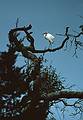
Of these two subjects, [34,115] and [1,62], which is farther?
[1,62]

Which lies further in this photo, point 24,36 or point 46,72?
point 46,72

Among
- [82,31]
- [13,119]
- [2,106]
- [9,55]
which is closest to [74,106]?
[82,31]

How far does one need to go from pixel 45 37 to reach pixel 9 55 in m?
5.61

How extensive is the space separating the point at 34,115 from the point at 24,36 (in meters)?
3.33

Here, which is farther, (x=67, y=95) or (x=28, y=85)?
(x=28, y=85)

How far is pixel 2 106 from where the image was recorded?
21141mm

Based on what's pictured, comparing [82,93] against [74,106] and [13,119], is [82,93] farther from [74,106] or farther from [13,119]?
[13,119]

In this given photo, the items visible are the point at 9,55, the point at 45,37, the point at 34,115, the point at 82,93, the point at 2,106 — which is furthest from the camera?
the point at 9,55

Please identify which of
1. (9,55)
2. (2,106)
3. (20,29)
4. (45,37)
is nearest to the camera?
(20,29)

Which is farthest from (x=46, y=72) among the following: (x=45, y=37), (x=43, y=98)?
(x=43, y=98)

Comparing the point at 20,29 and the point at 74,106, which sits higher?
the point at 20,29

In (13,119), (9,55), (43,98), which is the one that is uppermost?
(9,55)

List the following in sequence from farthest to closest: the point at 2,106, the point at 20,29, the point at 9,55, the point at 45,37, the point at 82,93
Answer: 1. the point at 9,55
2. the point at 2,106
3. the point at 45,37
4. the point at 20,29
5. the point at 82,93

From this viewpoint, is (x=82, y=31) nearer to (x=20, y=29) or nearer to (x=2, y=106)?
(x=20, y=29)
